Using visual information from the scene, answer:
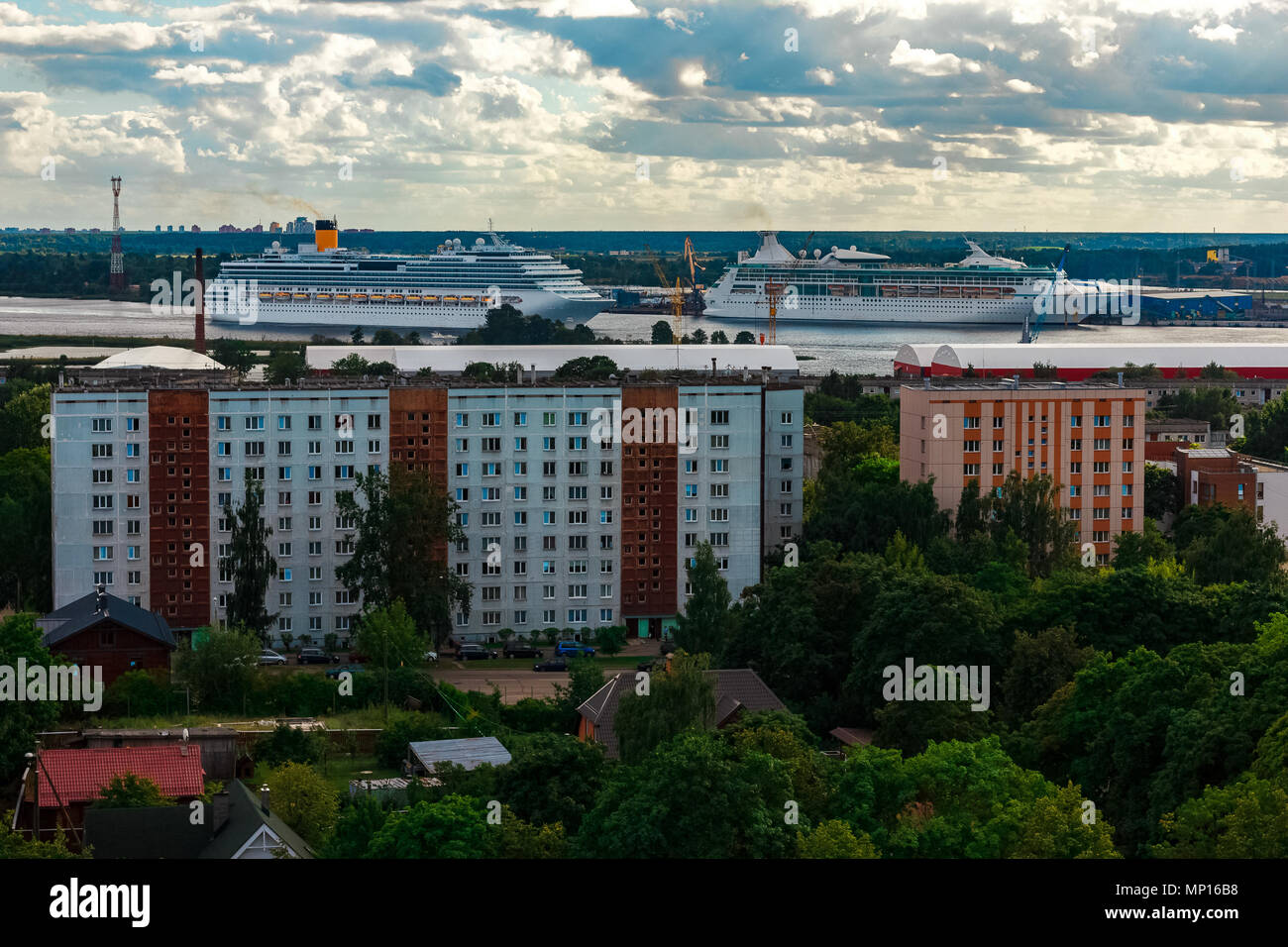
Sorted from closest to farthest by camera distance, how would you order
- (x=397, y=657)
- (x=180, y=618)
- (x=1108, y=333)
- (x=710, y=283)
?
(x=397, y=657), (x=180, y=618), (x=1108, y=333), (x=710, y=283)

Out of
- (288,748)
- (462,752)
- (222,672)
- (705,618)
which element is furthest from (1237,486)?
(288,748)

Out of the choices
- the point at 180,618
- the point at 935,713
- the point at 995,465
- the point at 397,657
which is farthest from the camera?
the point at 995,465

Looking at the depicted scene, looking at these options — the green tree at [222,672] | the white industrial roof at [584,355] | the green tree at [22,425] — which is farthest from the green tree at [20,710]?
the white industrial roof at [584,355]

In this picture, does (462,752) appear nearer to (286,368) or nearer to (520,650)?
(520,650)

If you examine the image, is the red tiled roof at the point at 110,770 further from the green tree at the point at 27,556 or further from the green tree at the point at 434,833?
the green tree at the point at 27,556

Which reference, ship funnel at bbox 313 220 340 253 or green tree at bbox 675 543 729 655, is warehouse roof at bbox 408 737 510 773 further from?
ship funnel at bbox 313 220 340 253
